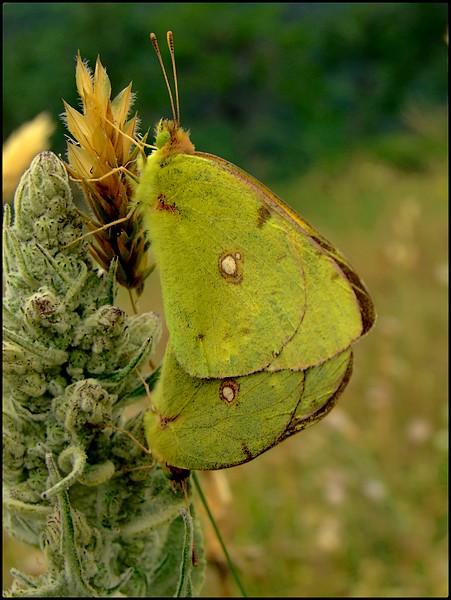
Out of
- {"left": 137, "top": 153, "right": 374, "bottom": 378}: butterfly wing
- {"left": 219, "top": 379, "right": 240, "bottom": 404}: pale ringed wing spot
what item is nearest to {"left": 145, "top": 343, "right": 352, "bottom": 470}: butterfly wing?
{"left": 219, "top": 379, "right": 240, "bottom": 404}: pale ringed wing spot

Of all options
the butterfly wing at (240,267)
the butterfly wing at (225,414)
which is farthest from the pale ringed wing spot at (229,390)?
the butterfly wing at (240,267)

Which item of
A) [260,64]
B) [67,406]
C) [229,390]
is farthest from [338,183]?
[67,406]

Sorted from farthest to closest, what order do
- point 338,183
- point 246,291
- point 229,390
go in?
point 338,183, point 246,291, point 229,390

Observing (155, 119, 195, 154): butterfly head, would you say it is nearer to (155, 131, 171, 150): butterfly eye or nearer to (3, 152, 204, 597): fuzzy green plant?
(155, 131, 171, 150): butterfly eye

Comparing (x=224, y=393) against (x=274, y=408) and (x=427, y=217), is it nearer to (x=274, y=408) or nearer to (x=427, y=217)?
(x=274, y=408)

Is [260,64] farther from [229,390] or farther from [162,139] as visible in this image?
[229,390]

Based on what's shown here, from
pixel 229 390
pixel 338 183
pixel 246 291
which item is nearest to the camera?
pixel 229 390

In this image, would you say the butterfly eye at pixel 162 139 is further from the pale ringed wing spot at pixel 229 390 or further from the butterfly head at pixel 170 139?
the pale ringed wing spot at pixel 229 390
